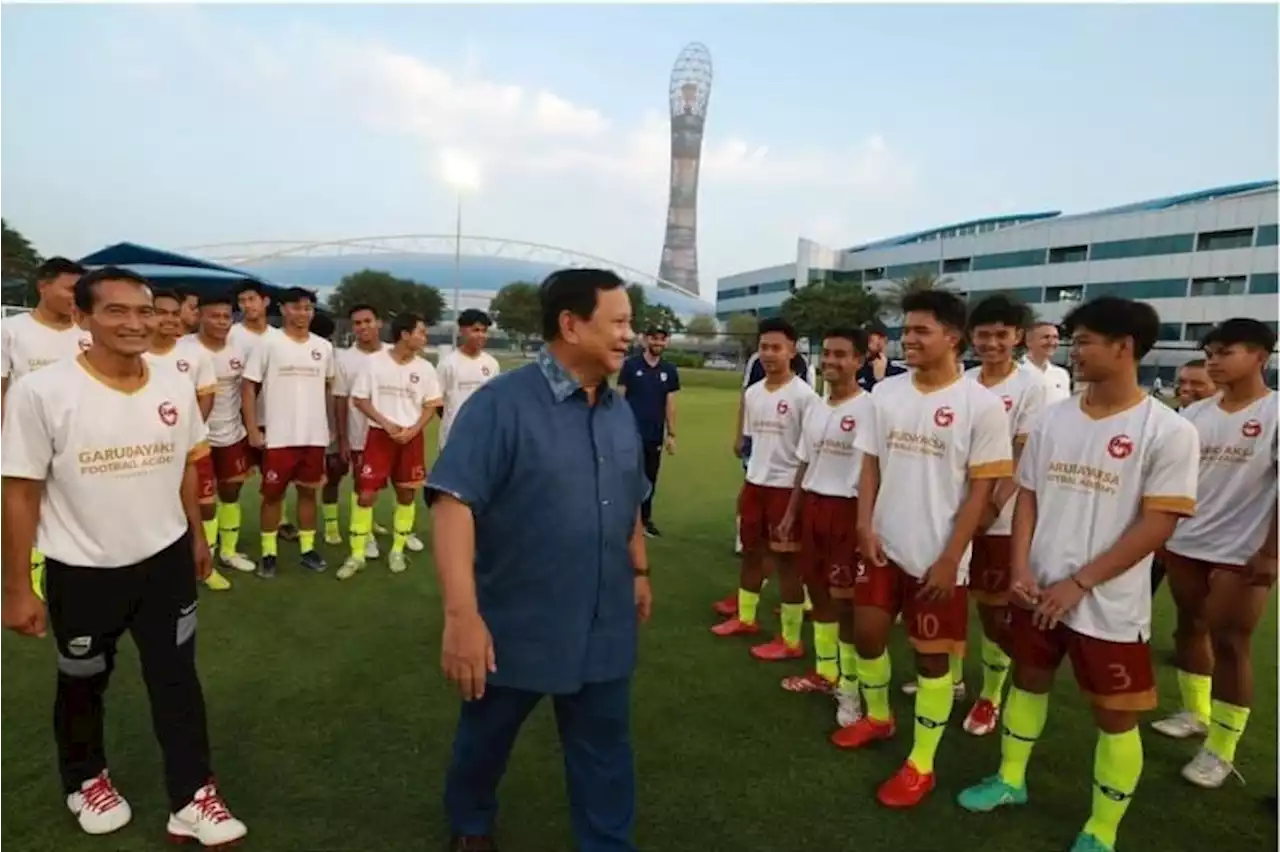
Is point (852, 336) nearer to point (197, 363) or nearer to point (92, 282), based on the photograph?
point (92, 282)

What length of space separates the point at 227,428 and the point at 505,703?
4.02 metres

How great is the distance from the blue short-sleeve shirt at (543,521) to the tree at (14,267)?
4152cm

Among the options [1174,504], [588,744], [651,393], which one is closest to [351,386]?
[651,393]

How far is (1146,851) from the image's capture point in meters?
2.66

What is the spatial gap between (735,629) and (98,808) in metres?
3.18

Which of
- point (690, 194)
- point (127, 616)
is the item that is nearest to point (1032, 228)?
point (127, 616)

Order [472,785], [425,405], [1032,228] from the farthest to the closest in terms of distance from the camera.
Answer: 1. [1032,228]
2. [425,405]
3. [472,785]

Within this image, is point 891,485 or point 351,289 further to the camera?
point 351,289

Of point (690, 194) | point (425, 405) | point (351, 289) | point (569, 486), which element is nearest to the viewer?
point (569, 486)

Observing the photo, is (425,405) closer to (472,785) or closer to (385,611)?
(385,611)

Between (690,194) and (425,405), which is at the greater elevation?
(690,194)

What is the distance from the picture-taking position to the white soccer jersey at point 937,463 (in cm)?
288

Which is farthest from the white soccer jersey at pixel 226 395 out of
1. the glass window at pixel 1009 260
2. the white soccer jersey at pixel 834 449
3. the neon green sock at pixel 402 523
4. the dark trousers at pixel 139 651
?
the glass window at pixel 1009 260

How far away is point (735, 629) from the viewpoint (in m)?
4.66
